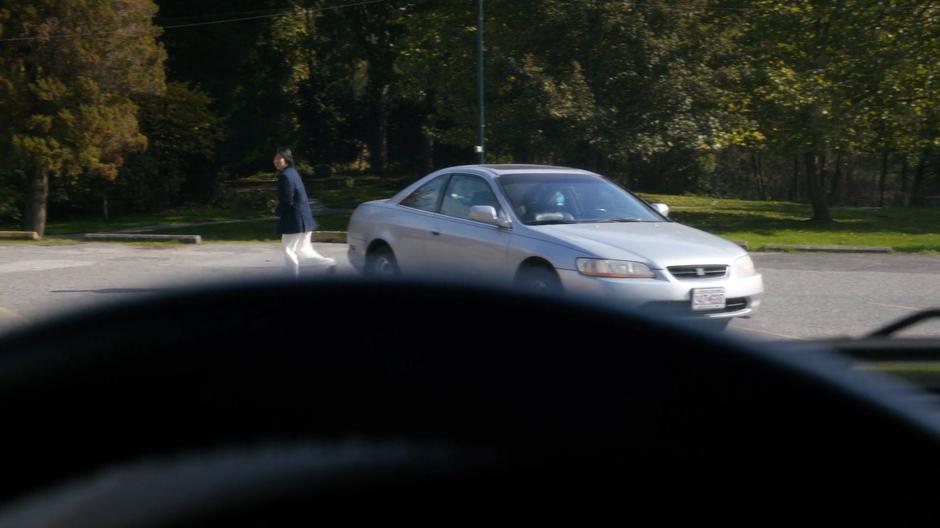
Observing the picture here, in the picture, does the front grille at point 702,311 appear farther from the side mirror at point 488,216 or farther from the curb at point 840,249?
the curb at point 840,249

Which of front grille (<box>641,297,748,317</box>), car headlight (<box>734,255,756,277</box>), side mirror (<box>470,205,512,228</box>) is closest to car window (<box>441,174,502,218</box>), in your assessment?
side mirror (<box>470,205,512,228</box>)

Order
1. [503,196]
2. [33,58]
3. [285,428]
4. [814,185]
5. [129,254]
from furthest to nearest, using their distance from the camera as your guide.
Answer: [814,185], [33,58], [129,254], [503,196], [285,428]

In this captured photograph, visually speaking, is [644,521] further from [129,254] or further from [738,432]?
[129,254]

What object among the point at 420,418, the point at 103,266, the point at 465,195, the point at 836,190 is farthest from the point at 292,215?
the point at 836,190

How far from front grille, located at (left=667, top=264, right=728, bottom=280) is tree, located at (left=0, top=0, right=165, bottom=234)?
19.3 meters

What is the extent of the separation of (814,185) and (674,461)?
1130 inches

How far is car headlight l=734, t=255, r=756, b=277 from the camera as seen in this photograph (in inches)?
356

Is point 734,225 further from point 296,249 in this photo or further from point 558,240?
point 558,240

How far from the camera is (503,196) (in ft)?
32.9

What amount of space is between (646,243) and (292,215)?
526 centimetres

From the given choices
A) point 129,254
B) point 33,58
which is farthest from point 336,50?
point 129,254

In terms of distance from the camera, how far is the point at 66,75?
80.5 feet

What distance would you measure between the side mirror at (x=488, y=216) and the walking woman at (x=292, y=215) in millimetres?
3328

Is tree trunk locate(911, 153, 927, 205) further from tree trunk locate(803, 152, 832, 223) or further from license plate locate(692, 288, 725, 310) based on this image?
license plate locate(692, 288, 725, 310)
